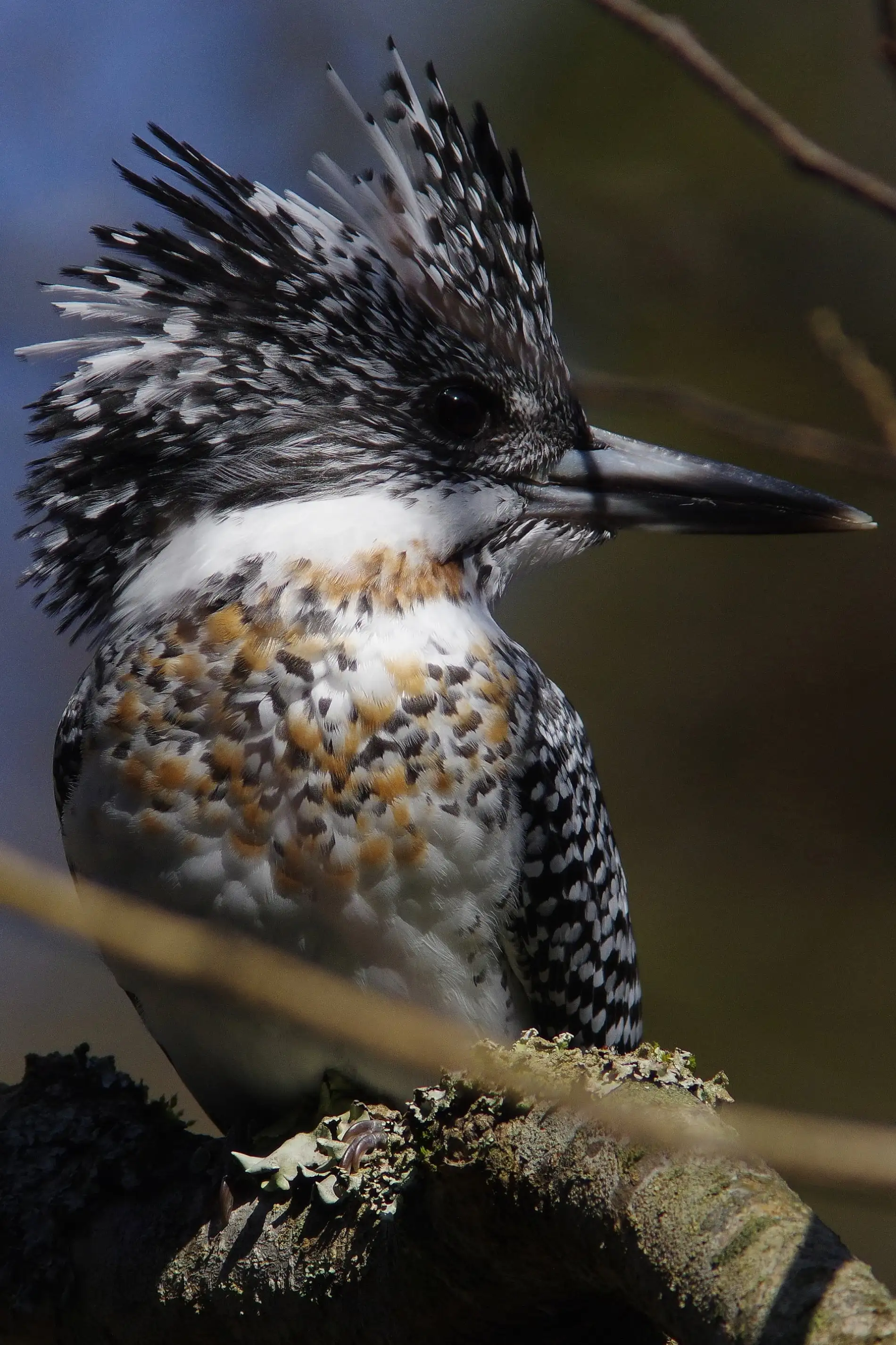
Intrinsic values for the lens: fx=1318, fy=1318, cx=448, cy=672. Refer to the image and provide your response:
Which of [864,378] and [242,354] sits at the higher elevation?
[242,354]

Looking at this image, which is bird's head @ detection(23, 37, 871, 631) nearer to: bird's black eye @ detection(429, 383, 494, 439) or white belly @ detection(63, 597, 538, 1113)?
bird's black eye @ detection(429, 383, 494, 439)

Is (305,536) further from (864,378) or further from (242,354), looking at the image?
(864,378)

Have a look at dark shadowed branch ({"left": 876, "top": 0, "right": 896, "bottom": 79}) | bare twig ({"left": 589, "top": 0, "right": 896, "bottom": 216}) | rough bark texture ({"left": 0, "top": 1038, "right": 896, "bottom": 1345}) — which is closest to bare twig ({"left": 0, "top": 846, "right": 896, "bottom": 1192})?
rough bark texture ({"left": 0, "top": 1038, "right": 896, "bottom": 1345})

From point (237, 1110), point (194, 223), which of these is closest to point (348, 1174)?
point (237, 1110)

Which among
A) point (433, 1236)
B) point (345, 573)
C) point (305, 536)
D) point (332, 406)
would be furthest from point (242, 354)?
point (433, 1236)

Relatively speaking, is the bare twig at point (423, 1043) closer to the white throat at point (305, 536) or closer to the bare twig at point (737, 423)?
the bare twig at point (737, 423)

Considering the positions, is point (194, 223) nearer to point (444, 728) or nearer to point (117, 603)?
point (117, 603)

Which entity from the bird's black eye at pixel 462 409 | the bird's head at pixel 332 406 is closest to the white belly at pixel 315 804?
the bird's head at pixel 332 406
